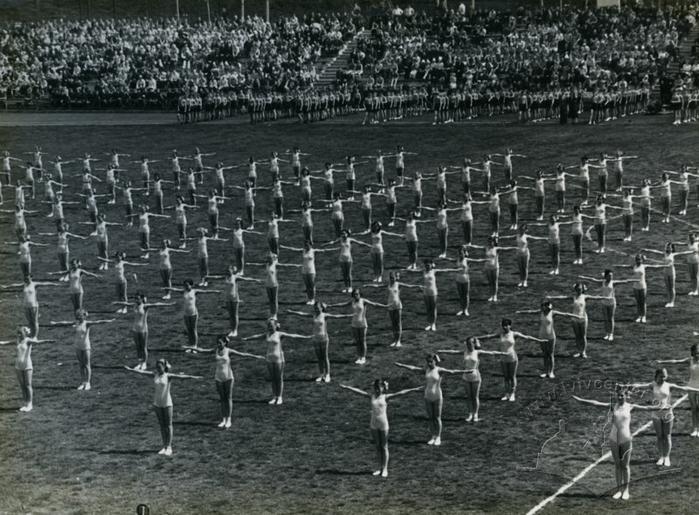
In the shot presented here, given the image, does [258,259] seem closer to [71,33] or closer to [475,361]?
[475,361]

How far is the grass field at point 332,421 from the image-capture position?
1548cm

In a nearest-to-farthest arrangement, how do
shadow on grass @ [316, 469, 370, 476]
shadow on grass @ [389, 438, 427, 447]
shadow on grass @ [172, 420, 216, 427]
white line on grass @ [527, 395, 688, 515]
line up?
white line on grass @ [527, 395, 688, 515] < shadow on grass @ [316, 469, 370, 476] < shadow on grass @ [389, 438, 427, 447] < shadow on grass @ [172, 420, 216, 427]

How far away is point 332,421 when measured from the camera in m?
18.2

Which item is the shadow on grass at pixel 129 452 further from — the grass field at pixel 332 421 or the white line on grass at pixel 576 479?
the white line on grass at pixel 576 479

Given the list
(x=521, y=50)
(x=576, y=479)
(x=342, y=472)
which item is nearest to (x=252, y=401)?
(x=342, y=472)

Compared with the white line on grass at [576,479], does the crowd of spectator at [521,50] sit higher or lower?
higher

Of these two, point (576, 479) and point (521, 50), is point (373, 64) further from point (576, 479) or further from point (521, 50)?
point (576, 479)

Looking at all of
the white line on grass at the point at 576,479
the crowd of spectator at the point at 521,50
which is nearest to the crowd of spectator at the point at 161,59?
the crowd of spectator at the point at 521,50

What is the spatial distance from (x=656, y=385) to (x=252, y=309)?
34.7 feet

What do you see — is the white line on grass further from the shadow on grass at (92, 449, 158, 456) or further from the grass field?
the shadow on grass at (92, 449, 158, 456)

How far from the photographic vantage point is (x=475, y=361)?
17.8 meters

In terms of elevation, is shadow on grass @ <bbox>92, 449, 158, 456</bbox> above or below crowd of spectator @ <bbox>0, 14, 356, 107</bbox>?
below

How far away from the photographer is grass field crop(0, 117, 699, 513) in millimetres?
15477

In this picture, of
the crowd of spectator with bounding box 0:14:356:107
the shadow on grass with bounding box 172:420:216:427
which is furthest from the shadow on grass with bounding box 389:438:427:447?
the crowd of spectator with bounding box 0:14:356:107
